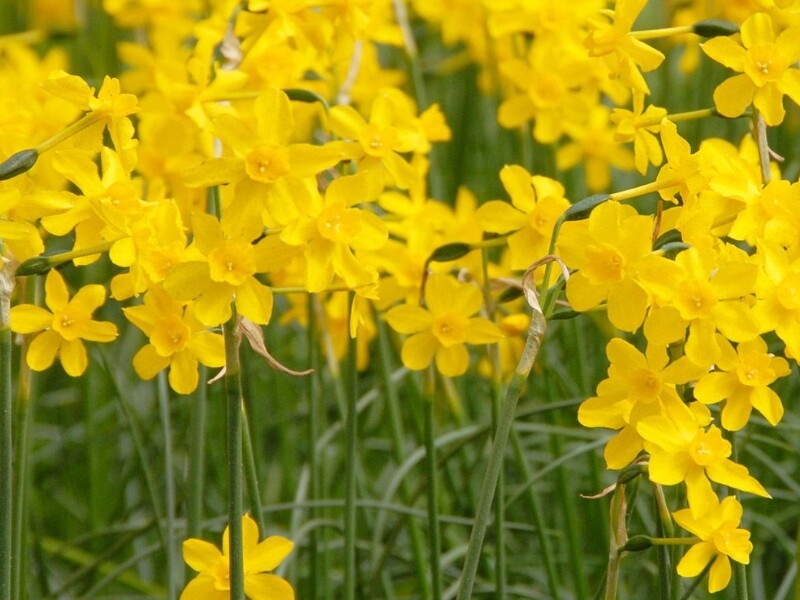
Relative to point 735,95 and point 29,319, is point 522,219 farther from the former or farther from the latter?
point 29,319

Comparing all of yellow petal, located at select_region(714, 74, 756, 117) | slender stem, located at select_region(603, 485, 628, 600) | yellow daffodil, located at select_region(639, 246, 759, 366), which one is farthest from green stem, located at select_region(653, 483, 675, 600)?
yellow petal, located at select_region(714, 74, 756, 117)

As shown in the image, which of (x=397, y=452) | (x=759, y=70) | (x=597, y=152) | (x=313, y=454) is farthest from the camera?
(x=597, y=152)

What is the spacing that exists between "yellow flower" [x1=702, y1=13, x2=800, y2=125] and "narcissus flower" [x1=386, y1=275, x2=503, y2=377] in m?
0.33

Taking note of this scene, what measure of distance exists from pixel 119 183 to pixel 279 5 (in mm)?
430

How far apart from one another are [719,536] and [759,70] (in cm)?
45

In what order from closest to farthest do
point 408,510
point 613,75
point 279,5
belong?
point 613,75, point 279,5, point 408,510

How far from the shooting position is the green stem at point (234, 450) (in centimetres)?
96

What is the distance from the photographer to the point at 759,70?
3.74ft

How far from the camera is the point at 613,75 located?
1.26 meters

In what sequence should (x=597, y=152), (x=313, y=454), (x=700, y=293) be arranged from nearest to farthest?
1. (x=700, y=293)
2. (x=313, y=454)
3. (x=597, y=152)

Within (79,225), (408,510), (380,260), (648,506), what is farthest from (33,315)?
(648,506)

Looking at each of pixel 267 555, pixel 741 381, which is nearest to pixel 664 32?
pixel 741 381

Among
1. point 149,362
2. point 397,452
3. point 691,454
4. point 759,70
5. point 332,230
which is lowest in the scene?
point 397,452

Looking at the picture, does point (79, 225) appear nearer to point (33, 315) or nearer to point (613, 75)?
point (33, 315)
